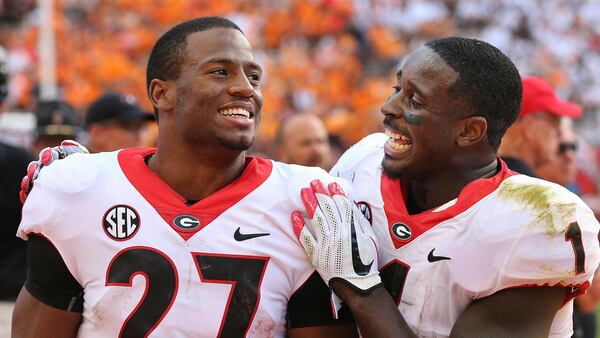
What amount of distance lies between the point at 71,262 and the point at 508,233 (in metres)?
1.28

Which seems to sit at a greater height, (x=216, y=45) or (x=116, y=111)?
(x=216, y=45)

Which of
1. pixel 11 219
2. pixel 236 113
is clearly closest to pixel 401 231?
pixel 236 113

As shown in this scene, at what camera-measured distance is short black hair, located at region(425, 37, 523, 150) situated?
9.24ft

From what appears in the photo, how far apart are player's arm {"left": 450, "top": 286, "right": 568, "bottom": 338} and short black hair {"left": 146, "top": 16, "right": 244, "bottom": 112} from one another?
1182 millimetres

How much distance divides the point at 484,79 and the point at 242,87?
2.49 ft

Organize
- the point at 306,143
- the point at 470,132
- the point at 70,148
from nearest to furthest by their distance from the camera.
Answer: the point at 470,132
the point at 70,148
the point at 306,143

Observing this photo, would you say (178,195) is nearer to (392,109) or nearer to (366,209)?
(366,209)

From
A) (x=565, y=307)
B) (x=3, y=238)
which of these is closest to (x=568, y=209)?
(x=565, y=307)

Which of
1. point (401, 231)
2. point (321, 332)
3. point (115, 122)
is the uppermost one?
point (115, 122)

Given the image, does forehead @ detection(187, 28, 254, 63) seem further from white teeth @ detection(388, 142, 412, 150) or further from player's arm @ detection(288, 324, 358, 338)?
player's arm @ detection(288, 324, 358, 338)

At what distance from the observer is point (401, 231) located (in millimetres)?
2818

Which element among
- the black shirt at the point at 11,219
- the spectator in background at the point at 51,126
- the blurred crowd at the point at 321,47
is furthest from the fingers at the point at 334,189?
the blurred crowd at the point at 321,47

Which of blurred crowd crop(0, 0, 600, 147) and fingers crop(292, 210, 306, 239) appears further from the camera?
blurred crowd crop(0, 0, 600, 147)

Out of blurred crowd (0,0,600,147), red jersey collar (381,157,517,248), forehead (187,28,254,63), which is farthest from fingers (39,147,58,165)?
blurred crowd (0,0,600,147)
